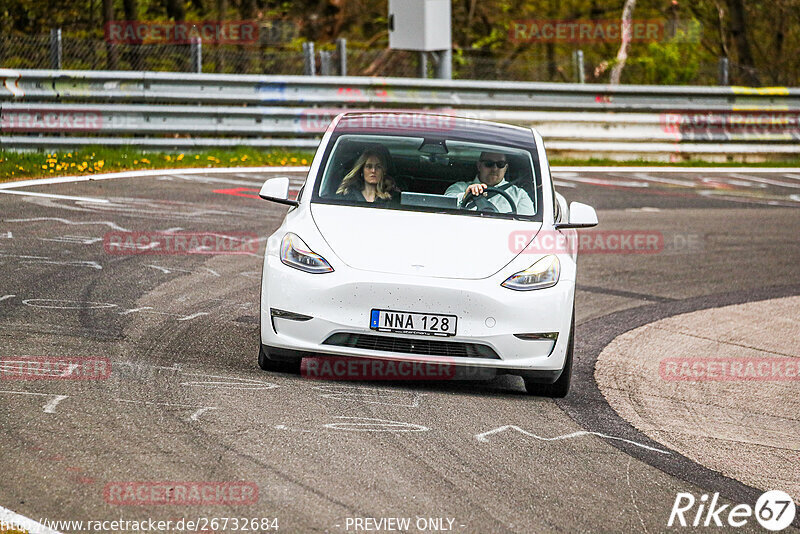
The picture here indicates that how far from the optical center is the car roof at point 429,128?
8.19m

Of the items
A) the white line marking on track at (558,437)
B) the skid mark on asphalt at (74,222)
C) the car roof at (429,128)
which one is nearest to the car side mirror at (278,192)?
the car roof at (429,128)

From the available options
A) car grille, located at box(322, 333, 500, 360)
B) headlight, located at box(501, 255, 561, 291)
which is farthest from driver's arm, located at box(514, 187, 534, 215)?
car grille, located at box(322, 333, 500, 360)

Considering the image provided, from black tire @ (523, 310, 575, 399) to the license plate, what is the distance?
0.71m

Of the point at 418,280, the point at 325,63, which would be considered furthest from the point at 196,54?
the point at 418,280

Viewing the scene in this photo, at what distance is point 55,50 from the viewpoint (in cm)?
1736

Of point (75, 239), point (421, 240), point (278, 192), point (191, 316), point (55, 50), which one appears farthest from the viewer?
point (55, 50)

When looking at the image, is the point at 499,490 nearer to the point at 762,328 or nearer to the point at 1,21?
the point at 762,328

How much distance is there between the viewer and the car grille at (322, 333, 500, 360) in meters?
6.72

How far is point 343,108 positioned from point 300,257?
12543mm

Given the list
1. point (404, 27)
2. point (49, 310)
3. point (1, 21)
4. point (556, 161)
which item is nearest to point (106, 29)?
point (1, 21)

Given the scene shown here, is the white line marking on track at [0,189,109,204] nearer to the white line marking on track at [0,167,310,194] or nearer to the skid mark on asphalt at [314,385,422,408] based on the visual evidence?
the white line marking on track at [0,167,310,194]

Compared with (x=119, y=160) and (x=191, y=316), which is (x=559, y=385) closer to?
(x=191, y=316)

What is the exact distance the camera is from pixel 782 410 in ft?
24.2

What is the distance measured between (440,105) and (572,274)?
13.1 m
